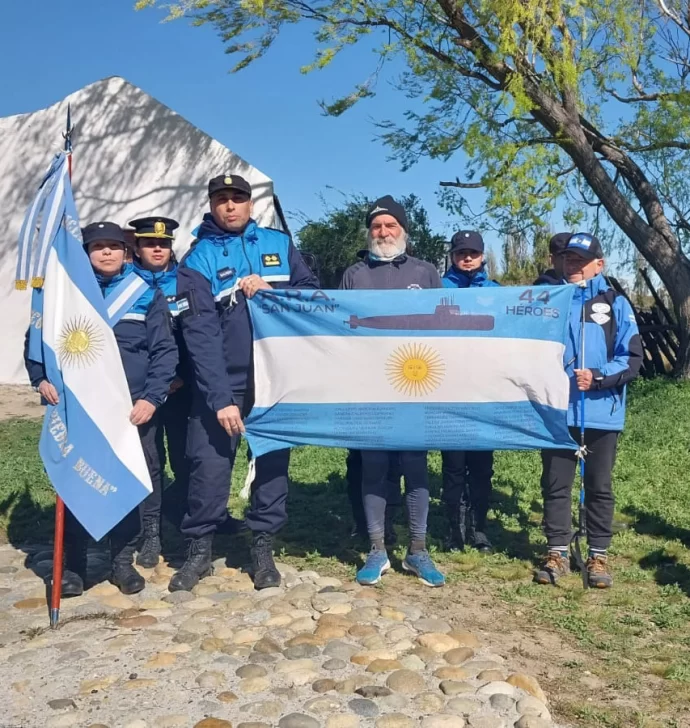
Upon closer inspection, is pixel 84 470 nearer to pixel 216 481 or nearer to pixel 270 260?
pixel 216 481

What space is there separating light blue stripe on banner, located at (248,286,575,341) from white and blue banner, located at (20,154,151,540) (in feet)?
3.04

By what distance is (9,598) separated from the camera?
4.73 m

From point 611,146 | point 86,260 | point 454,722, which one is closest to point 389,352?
point 86,260

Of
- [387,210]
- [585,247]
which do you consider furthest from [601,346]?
[387,210]

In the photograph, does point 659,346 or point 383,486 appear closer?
point 383,486

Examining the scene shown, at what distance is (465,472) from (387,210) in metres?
1.94

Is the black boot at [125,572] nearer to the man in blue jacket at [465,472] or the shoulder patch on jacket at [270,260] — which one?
the shoulder patch on jacket at [270,260]

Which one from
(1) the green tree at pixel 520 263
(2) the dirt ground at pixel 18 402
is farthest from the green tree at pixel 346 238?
(2) the dirt ground at pixel 18 402

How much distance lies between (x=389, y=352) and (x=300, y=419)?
0.65m

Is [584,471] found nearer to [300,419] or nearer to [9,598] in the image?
[300,419]

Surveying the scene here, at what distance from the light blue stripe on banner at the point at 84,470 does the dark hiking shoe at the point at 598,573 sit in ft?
8.57

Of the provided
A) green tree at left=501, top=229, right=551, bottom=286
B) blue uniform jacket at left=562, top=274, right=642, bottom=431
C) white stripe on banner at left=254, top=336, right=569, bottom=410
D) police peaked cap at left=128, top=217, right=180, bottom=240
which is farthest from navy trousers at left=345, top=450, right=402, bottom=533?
green tree at left=501, top=229, right=551, bottom=286

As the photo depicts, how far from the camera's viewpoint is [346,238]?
21.7 meters

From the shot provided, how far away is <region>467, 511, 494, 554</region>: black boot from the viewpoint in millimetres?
5683
